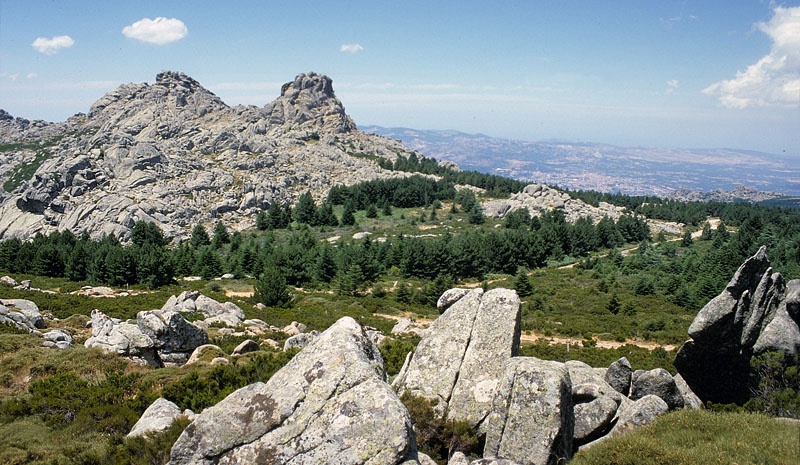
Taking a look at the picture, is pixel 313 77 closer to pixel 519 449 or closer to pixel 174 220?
pixel 174 220

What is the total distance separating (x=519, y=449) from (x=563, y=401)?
1.42 meters

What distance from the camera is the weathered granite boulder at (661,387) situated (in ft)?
37.7

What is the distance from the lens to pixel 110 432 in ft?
32.4

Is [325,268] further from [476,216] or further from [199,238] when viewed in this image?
[476,216]

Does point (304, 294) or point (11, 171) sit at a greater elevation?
point (11, 171)

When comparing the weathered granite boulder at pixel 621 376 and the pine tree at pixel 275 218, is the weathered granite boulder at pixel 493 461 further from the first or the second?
the pine tree at pixel 275 218

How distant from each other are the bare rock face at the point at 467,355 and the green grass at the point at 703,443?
8.22ft

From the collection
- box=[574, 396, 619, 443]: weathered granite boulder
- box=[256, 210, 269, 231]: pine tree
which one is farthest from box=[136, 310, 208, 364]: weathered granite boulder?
box=[256, 210, 269, 231]: pine tree

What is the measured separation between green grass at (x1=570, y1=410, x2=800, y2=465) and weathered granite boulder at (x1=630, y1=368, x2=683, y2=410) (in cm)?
212

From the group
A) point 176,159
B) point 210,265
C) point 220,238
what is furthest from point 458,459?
point 176,159

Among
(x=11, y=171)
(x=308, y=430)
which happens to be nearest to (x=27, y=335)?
(x=308, y=430)

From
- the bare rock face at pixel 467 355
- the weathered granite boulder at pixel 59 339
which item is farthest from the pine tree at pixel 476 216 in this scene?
the bare rock face at pixel 467 355

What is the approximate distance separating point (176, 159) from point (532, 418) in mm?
134213

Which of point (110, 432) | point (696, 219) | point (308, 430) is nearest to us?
point (308, 430)
